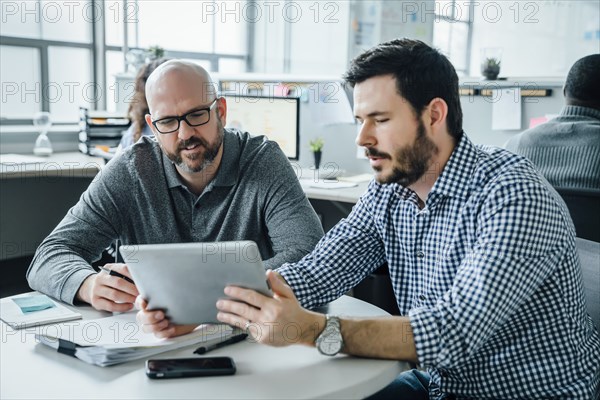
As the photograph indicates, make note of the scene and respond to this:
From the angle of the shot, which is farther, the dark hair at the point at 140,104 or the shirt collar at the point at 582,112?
the dark hair at the point at 140,104

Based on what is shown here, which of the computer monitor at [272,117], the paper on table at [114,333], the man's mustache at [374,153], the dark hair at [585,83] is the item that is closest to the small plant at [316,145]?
the computer monitor at [272,117]

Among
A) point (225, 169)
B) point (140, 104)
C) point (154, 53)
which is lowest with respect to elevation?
point (225, 169)

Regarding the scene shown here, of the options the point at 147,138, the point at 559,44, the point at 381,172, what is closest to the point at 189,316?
the point at 381,172

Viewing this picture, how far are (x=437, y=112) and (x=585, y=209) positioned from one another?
2.30ft

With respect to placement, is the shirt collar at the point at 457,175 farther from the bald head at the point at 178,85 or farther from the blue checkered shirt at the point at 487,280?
the bald head at the point at 178,85

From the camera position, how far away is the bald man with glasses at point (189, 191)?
5.16 feet

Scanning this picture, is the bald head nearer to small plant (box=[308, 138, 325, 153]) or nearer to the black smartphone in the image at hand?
the black smartphone

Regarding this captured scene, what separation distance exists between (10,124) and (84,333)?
343 cm

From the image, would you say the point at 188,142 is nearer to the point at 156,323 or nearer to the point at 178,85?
the point at 178,85

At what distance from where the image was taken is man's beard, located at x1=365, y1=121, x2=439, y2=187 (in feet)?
4.05

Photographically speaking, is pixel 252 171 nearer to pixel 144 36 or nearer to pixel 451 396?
pixel 451 396

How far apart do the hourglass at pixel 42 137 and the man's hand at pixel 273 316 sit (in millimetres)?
2948

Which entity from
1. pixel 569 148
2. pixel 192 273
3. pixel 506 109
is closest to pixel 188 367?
pixel 192 273

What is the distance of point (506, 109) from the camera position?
2750mm
